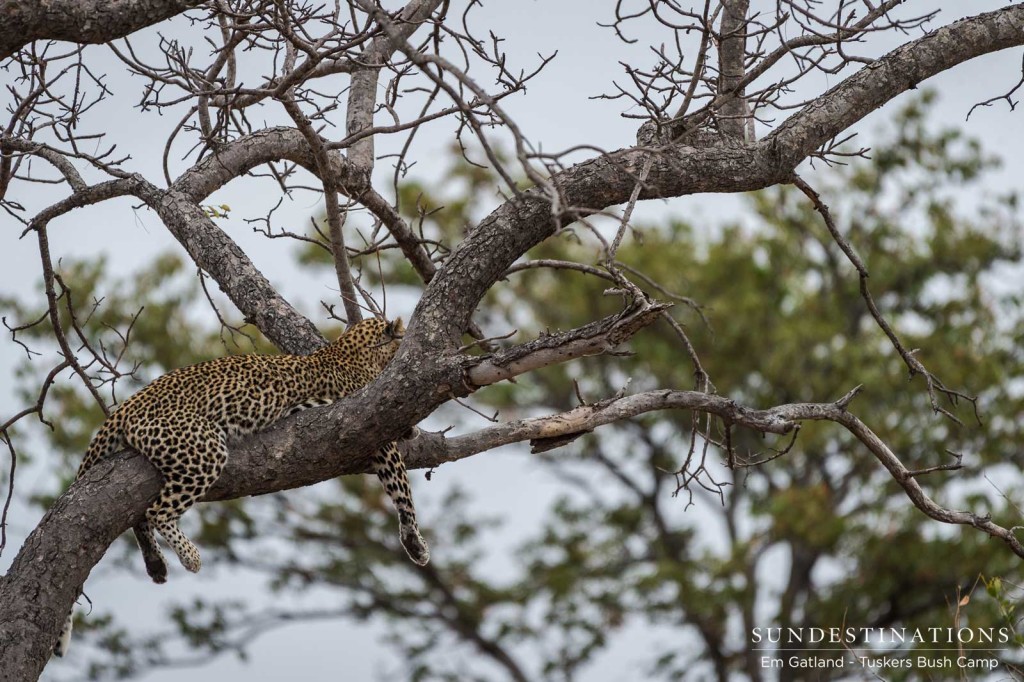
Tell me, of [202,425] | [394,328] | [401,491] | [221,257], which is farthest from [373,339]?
[202,425]

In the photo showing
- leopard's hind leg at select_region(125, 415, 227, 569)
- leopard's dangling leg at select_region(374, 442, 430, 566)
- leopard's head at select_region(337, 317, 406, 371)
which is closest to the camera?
leopard's hind leg at select_region(125, 415, 227, 569)

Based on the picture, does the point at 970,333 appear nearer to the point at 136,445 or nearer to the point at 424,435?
the point at 424,435

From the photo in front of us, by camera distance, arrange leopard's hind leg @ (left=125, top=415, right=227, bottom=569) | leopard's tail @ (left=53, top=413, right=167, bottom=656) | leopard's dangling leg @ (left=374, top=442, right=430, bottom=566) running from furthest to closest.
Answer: leopard's dangling leg @ (left=374, top=442, right=430, bottom=566) → leopard's tail @ (left=53, top=413, right=167, bottom=656) → leopard's hind leg @ (left=125, top=415, right=227, bottom=569)

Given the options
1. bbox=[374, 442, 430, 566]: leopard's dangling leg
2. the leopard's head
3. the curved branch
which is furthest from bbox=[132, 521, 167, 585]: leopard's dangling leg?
the curved branch

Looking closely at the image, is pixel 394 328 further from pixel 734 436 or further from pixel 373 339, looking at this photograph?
pixel 734 436

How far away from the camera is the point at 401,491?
6.00 metres

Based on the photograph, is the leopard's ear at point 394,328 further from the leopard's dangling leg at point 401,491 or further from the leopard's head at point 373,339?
the leopard's dangling leg at point 401,491

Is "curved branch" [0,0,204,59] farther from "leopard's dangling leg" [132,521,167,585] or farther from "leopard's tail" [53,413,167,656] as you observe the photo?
"leopard's dangling leg" [132,521,167,585]

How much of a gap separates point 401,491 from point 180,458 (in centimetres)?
106

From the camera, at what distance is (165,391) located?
5797 millimetres

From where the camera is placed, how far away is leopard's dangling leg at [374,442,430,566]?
593 centimetres

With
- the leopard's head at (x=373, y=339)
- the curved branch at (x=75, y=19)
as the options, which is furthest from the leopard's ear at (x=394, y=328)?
the curved branch at (x=75, y=19)

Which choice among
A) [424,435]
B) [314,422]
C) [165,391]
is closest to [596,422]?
[424,435]

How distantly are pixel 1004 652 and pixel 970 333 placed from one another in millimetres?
4727
